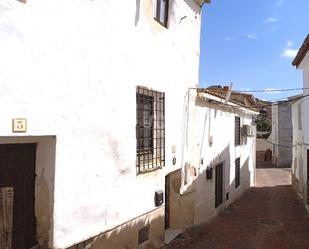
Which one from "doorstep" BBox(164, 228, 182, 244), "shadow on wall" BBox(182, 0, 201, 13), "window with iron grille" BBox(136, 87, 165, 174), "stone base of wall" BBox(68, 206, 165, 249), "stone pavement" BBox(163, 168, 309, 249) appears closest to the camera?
"stone base of wall" BBox(68, 206, 165, 249)

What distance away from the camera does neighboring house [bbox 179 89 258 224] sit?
999cm

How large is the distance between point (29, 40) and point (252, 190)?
18508 millimetres

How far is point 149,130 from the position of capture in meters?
7.84

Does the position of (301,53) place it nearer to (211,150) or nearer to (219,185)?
(211,150)

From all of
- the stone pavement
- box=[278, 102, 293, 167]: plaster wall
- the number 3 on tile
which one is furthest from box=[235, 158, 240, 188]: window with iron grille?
box=[278, 102, 293, 167]: plaster wall

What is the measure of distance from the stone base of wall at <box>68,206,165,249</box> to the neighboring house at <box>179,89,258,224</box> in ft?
5.53

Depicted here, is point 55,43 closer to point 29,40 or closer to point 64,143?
point 29,40

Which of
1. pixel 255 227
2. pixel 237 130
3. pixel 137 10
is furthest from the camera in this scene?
pixel 237 130

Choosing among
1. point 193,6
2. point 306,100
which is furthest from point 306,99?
point 193,6

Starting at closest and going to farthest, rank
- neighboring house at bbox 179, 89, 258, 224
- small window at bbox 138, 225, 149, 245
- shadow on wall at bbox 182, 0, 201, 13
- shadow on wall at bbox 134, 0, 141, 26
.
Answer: shadow on wall at bbox 134, 0, 141, 26
small window at bbox 138, 225, 149, 245
shadow on wall at bbox 182, 0, 201, 13
neighboring house at bbox 179, 89, 258, 224

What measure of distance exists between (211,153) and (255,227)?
2.76 m

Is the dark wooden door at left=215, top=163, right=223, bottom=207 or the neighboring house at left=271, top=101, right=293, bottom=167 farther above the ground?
the neighboring house at left=271, top=101, right=293, bottom=167

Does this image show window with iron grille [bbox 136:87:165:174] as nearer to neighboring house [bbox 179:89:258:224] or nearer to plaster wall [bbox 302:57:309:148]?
neighboring house [bbox 179:89:258:224]

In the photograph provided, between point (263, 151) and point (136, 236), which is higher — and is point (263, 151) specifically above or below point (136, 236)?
above
